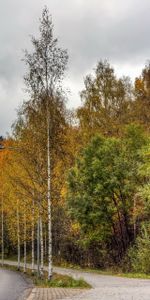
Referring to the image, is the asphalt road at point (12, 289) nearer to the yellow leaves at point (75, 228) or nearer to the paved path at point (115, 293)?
the paved path at point (115, 293)

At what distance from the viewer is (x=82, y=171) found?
143 ft

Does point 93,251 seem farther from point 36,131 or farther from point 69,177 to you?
point 36,131

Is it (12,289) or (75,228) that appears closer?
(12,289)

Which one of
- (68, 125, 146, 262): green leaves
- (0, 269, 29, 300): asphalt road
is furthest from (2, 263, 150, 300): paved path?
(68, 125, 146, 262): green leaves

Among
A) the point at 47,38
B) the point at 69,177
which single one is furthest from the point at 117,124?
the point at 47,38

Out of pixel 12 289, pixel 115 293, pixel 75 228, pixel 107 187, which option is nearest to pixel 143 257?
pixel 107 187

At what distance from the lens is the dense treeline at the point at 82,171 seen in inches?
1056

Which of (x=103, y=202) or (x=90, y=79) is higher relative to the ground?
(x=90, y=79)

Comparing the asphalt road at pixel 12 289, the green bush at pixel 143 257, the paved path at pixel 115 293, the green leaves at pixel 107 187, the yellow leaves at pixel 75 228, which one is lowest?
the asphalt road at pixel 12 289

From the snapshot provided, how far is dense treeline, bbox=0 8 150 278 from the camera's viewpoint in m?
26.8

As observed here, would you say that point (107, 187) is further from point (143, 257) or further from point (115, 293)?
point (115, 293)

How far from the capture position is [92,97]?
56.7 meters

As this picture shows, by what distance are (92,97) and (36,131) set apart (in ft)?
99.2

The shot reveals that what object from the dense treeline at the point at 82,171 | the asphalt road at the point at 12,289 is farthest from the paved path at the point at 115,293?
the dense treeline at the point at 82,171
